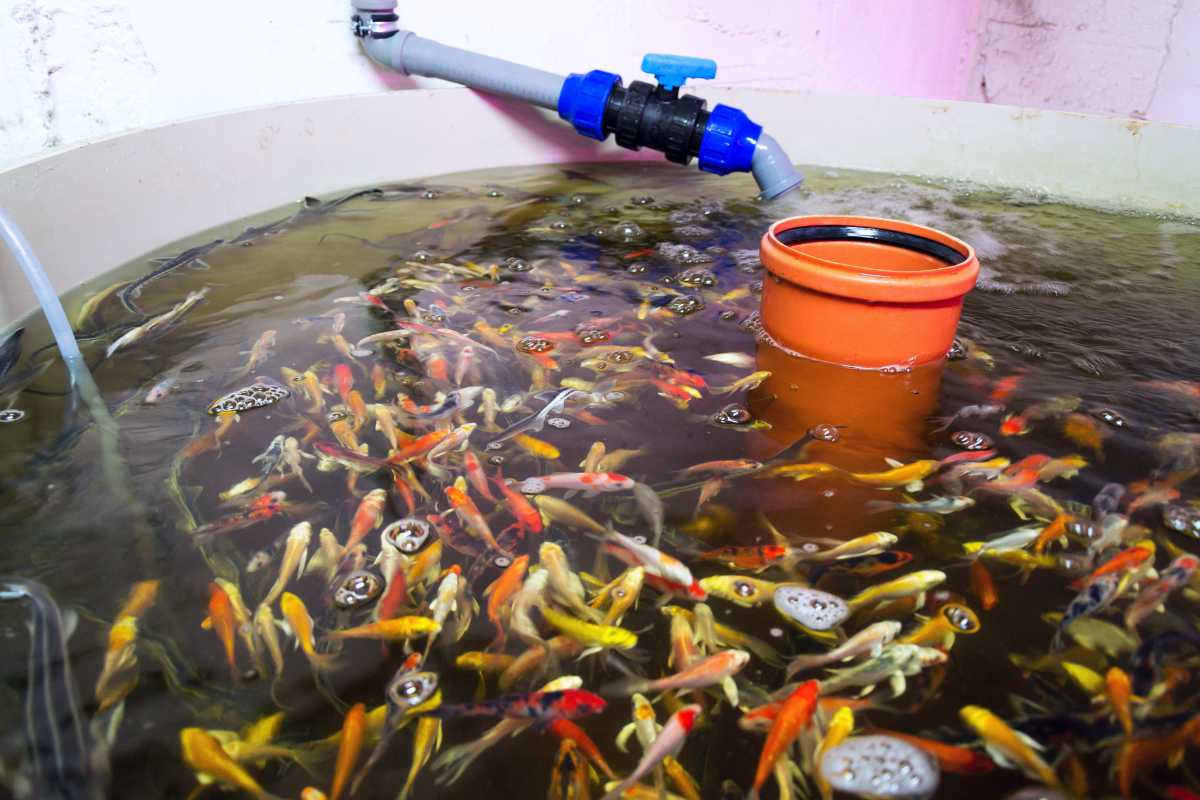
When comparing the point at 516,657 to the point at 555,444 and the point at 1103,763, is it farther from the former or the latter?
the point at 1103,763

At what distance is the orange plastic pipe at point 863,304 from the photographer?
5.16 ft

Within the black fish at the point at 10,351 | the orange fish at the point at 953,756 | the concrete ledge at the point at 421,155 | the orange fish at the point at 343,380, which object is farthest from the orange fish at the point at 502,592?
the concrete ledge at the point at 421,155

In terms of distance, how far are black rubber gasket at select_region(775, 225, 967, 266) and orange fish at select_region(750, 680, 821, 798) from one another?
105cm

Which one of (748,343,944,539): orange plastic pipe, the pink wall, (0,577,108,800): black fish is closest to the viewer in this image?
(0,577,108,800): black fish

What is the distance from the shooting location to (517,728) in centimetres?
93

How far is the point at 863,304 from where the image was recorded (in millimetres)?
1617

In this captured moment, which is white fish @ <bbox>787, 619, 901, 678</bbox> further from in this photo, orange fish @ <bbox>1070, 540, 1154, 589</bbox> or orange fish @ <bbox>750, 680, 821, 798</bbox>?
orange fish @ <bbox>1070, 540, 1154, 589</bbox>

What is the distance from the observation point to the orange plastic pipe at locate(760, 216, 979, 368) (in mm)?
1573

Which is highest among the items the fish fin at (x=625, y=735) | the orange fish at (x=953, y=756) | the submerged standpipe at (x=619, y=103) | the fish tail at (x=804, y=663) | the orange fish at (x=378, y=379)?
the submerged standpipe at (x=619, y=103)

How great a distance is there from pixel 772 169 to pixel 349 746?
2194mm

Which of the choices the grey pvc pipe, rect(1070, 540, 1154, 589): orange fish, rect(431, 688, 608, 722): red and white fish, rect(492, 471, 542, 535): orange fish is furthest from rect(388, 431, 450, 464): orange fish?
the grey pvc pipe

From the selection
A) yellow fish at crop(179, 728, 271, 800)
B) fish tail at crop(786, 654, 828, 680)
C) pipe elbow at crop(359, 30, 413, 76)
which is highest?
pipe elbow at crop(359, 30, 413, 76)

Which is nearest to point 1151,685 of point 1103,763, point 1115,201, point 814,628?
point 1103,763

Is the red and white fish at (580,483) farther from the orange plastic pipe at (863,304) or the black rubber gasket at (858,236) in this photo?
the black rubber gasket at (858,236)
